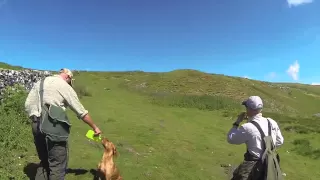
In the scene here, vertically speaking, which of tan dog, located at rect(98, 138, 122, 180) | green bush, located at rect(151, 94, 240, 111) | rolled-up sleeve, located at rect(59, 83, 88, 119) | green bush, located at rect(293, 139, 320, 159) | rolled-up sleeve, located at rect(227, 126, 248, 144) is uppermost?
green bush, located at rect(151, 94, 240, 111)

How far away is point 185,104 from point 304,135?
45.7ft

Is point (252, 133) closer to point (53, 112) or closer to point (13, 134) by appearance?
point (53, 112)

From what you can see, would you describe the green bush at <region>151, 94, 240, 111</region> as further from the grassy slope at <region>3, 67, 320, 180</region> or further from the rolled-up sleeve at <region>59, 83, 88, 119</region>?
the rolled-up sleeve at <region>59, 83, 88, 119</region>

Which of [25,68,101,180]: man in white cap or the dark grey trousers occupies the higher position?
[25,68,101,180]: man in white cap

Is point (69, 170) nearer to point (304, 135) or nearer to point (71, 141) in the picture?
point (71, 141)

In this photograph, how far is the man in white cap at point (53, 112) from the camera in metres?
8.02

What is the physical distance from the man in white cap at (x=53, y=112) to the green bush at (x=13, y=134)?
6.42ft

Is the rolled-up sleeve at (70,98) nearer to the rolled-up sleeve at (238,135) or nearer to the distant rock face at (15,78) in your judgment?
the rolled-up sleeve at (238,135)

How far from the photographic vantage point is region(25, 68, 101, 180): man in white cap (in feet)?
26.3

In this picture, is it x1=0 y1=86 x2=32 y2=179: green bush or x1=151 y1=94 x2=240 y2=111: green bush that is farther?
x1=151 y1=94 x2=240 y2=111: green bush

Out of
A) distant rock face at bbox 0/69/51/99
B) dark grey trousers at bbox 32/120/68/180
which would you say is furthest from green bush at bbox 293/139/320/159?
dark grey trousers at bbox 32/120/68/180

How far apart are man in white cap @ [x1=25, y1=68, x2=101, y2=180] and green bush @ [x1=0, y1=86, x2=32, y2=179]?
1.96 m

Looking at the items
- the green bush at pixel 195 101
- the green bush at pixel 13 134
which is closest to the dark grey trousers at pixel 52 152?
the green bush at pixel 13 134

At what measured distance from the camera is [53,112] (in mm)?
7969
